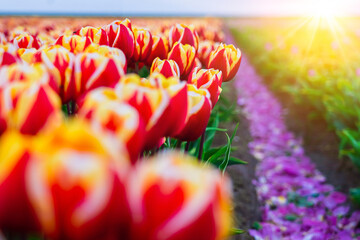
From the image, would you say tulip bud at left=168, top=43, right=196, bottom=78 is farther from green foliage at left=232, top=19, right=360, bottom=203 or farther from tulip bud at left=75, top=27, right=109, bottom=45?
green foliage at left=232, top=19, right=360, bottom=203

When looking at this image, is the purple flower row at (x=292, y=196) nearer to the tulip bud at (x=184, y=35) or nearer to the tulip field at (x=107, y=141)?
the tulip field at (x=107, y=141)

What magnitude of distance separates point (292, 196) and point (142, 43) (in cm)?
293

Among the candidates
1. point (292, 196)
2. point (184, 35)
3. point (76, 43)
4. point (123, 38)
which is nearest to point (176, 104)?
point (76, 43)

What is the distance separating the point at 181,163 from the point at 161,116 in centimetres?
23

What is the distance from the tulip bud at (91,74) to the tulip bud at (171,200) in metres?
0.40

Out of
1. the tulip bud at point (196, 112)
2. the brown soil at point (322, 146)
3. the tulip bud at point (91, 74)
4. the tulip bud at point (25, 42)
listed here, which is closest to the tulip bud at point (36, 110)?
the tulip bud at point (91, 74)

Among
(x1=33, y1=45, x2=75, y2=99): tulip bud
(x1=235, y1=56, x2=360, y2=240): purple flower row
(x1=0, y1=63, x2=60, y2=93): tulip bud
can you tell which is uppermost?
(x1=0, y1=63, x2=60, y2=93): tulip bud

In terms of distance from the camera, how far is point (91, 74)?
90 cm

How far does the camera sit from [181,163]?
A: 53 centimetres

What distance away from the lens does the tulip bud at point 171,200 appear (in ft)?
1.68

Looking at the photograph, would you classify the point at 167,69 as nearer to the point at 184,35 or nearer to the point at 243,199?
the point at 184,35

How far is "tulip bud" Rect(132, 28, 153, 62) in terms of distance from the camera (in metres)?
1.61

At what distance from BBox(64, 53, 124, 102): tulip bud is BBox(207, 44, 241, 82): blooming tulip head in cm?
75

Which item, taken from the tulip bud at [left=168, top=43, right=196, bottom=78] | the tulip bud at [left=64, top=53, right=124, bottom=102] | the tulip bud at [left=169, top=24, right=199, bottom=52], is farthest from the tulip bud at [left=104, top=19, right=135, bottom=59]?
the tulip bud at [left=64, top=53, right=124, bottom=102]
